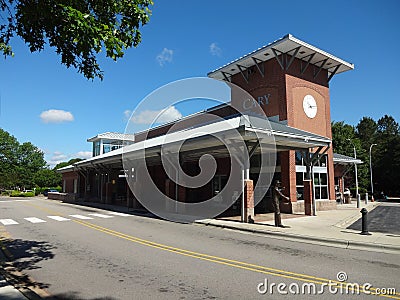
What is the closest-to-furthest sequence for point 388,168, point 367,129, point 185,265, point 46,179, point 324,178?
point 185,265, point 324,178, point 388,168, point 367,129, point 46,179

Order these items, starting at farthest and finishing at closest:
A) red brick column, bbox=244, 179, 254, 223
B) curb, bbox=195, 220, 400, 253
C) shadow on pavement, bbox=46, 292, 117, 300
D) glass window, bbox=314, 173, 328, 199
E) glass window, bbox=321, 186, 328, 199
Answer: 1. glass window, bbox=321, 186, 328, 199
2. glass window, bbox=314, 173, 328, 199
3. red brick column, bbox=244, 179, 254, 223
4. curb, bbox=195, 220, 400, 253
5. shadow on pavement, bbox=46, 292, 117, 300

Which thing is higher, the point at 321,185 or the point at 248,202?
the point at 321,185

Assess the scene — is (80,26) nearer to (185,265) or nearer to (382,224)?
(185,265)

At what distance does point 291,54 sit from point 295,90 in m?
2.53

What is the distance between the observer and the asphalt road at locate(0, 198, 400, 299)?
5.67 metres

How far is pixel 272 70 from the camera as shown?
898 inches

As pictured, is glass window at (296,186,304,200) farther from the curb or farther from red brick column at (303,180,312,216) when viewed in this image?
the curb

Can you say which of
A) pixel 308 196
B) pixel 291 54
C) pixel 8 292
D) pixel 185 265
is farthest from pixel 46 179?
pixel 8 292

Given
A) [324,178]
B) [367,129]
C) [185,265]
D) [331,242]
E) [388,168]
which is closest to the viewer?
[185,265]

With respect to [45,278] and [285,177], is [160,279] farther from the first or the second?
[285,177]

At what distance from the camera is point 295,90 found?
22328mm

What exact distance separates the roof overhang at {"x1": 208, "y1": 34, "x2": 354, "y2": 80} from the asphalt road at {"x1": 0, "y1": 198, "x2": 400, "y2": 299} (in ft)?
46.9

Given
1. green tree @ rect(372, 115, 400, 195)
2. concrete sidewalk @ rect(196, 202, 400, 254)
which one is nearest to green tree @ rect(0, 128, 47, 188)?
concrete sidewalk @ rect(196, 202, 400, 254)

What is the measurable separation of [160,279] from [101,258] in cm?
266
